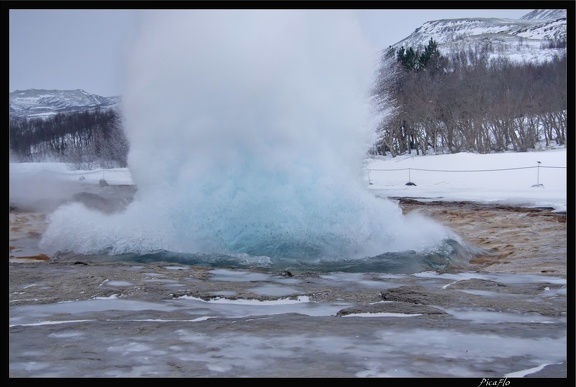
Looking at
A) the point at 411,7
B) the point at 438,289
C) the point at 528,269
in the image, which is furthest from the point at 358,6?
the point at 528,269

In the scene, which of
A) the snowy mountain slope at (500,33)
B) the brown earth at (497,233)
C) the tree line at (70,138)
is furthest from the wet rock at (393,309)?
the tree line at (70,138)

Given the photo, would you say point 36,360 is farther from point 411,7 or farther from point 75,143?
point 411,7

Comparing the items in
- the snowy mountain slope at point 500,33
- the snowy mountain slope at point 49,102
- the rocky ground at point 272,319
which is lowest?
the rocky ground at point 272,319

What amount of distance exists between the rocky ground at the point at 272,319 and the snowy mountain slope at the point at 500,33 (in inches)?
40.1

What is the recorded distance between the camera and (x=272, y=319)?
2467 mm

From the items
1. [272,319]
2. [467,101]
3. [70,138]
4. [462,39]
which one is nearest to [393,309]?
[272,319]

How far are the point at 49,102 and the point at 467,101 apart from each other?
9.50 feet

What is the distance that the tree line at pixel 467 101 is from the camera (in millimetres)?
3332

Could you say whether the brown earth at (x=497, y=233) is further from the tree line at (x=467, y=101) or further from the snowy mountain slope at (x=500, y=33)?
the snowy mountain slope at (x=500, y=33)

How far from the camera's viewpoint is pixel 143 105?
3877mm

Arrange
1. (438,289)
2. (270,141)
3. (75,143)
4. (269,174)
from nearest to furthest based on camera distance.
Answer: (75,143) → (438,289) → (270,141) → (269,174)

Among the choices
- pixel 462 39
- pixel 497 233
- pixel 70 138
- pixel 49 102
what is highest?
pixel 462 39

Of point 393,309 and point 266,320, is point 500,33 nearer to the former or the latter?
point 393,309
